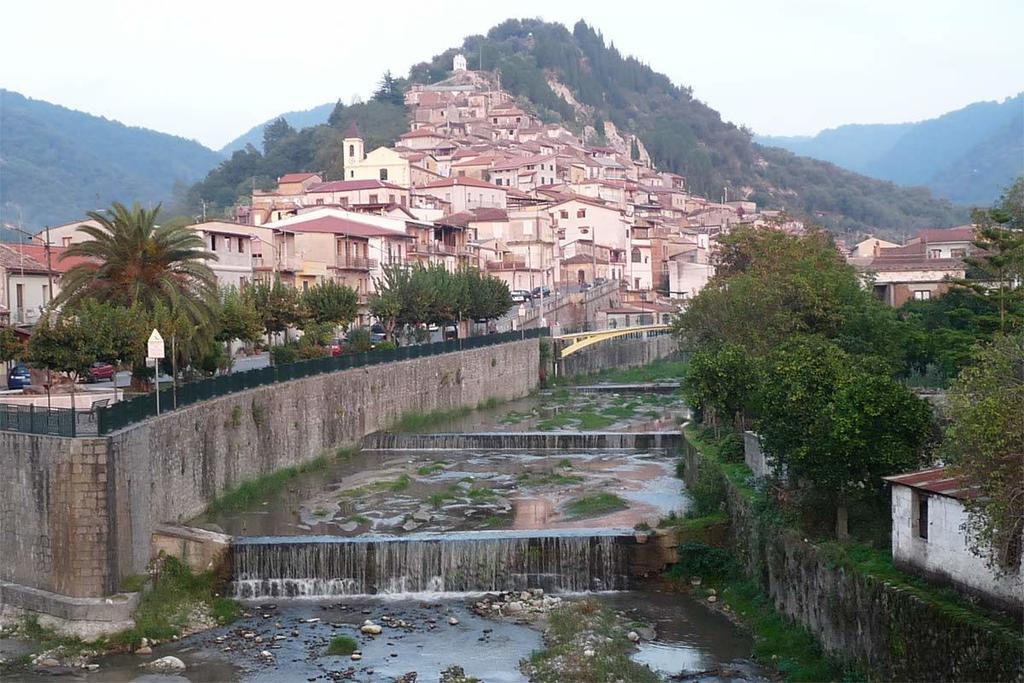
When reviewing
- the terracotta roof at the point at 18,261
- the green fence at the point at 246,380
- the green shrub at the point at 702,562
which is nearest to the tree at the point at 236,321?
the green fence at the point at 246,380

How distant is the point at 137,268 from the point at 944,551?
85.1 feet

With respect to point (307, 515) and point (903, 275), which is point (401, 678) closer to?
point (307, 515)

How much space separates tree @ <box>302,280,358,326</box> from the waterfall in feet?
83.5

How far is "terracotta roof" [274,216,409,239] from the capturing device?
74.8 m

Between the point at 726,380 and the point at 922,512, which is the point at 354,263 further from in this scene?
the point at 922,512

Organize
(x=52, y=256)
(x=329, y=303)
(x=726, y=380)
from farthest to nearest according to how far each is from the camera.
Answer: (x=329, y=303)
(x=52, y=256)
(x=726, y=380)

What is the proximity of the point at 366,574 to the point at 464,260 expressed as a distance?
68082mm

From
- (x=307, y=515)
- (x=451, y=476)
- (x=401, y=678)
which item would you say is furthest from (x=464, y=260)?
(x=401, y=678)

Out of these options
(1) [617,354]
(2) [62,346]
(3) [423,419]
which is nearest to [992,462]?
(2) [62,346]

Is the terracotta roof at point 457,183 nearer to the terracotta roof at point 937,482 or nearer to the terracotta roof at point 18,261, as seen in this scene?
the terracotta roof at point 18,261

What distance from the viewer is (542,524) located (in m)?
34.8

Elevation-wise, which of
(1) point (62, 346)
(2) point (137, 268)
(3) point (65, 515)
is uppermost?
(2) point (137, 268)

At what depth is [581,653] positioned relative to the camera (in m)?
24.3

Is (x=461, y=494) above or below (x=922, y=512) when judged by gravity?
below
